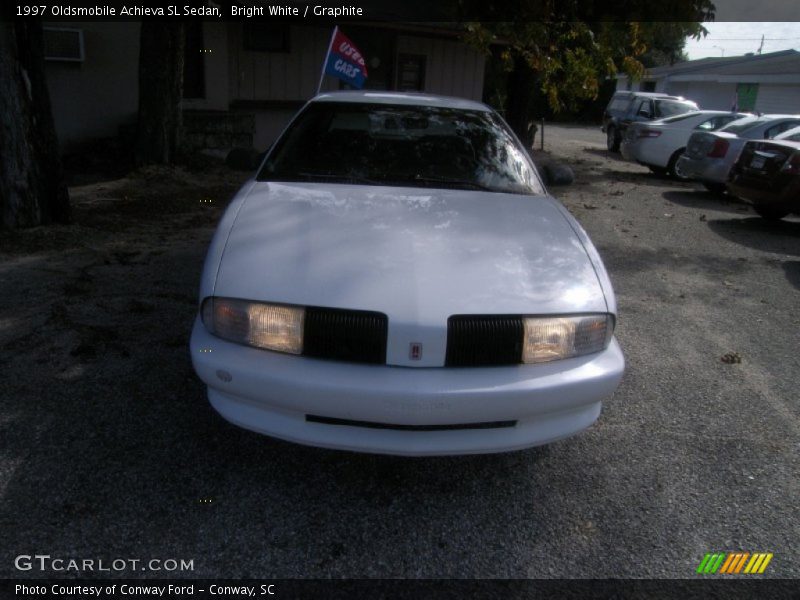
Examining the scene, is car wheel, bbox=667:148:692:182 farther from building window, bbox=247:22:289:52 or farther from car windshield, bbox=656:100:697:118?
building window, bbox=247:22:289:52

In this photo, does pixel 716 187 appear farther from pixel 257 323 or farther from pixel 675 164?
pixel 257 323

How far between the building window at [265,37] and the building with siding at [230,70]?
0.06 feet

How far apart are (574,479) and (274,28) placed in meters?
12.4

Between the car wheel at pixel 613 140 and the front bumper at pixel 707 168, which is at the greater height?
the front bumper at pixel 707 168

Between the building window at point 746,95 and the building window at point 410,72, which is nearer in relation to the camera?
the building window at point 410,72

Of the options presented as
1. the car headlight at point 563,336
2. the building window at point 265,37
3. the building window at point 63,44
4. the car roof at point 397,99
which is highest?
the building window at point 265,37

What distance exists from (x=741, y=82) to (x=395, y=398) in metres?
37.1

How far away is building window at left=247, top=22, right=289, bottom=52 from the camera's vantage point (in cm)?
1295

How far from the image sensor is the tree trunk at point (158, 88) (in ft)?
30.3

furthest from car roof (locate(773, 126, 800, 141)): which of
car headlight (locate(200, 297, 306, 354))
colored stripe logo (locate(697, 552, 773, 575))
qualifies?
car headlight (locate(200, 297, 306, 354))

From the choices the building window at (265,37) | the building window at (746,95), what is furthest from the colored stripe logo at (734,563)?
the building window at (746,95)

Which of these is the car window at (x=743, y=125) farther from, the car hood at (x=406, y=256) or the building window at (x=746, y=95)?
the building window at (x=746, y=95)

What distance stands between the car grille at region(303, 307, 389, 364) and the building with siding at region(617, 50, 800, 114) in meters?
27.5

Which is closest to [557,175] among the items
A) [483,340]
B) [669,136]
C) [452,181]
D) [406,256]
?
[452,181]
